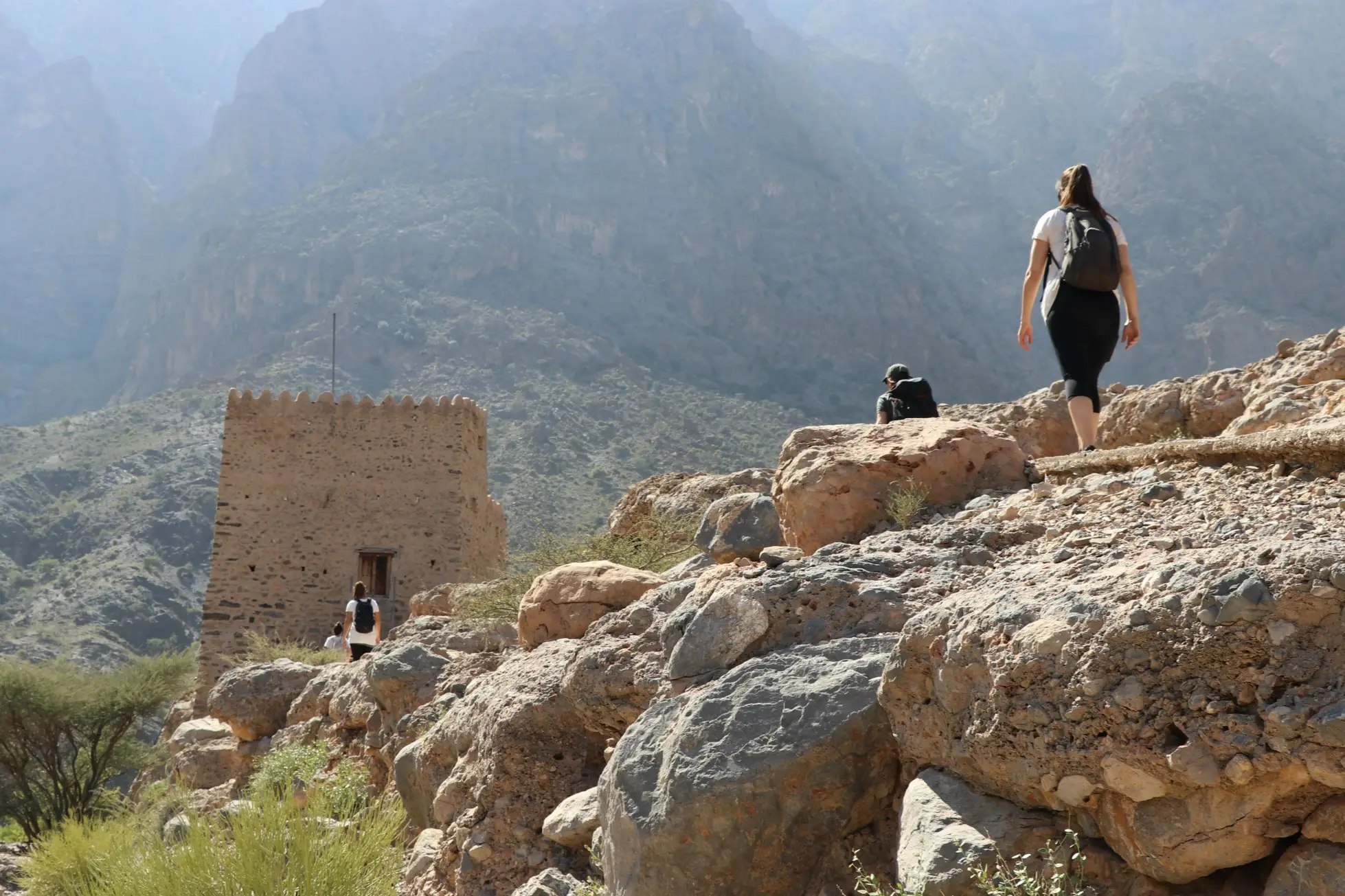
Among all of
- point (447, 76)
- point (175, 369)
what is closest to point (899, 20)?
point (447, 76)

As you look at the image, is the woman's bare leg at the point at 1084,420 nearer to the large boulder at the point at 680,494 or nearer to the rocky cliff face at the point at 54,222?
the large boulder at the point at 680,494

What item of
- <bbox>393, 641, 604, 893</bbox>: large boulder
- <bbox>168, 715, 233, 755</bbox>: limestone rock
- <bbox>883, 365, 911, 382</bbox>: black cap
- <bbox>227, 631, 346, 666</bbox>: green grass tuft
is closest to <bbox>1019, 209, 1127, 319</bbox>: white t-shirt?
<bbox>883, 365, 911, 382</bbox>: black cap

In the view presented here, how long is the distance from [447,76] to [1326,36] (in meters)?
68.9

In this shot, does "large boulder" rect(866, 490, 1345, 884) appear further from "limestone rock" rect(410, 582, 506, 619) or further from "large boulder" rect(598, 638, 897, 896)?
"limestone rock" rect(410, 582, 506, 619)

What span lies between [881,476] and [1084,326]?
4.99ft

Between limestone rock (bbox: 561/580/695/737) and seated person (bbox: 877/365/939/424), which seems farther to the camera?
seated person (bbox: 877/365/939/424)

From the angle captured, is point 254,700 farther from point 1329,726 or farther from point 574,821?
point 1329,726

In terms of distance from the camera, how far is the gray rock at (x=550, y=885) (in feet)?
12.5

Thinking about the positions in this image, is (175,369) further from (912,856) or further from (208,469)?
(912,856)

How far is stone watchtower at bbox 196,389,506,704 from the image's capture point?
1820cm

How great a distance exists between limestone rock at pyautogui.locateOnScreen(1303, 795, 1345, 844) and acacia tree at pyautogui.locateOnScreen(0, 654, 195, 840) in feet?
52.9

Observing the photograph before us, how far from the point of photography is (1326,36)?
93.5 meters

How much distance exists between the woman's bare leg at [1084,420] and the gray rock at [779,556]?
1856 millimetres

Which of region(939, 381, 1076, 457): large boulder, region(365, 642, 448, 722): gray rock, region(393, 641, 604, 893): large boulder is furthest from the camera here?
region(939, 381, 1076, 457): large boulder
